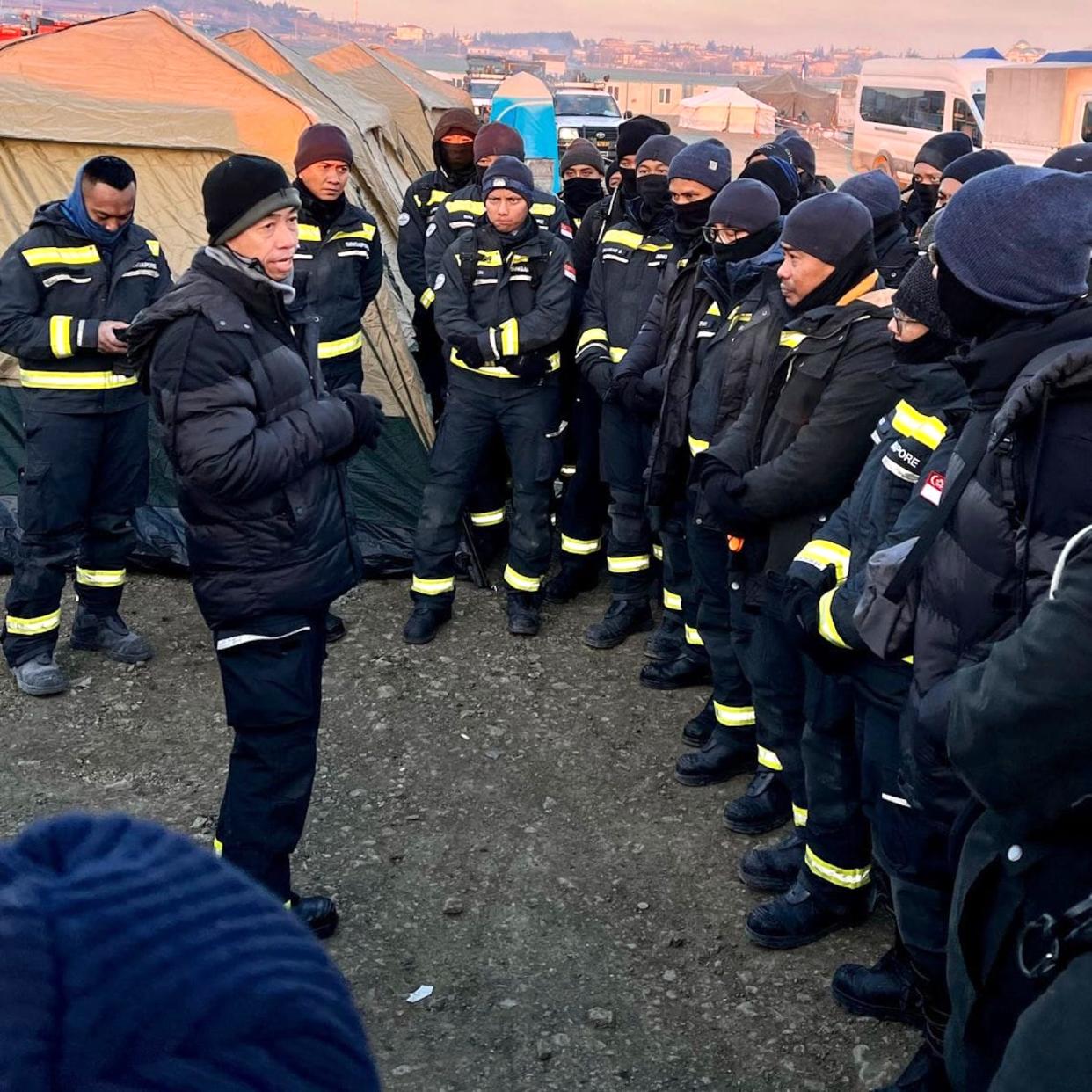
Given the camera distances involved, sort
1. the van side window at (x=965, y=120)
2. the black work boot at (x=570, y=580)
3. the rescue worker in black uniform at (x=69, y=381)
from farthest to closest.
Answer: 1. the van side window at (x=965, y=120)
2. the black work boot at (x=570, y=580)
3. the rescue worker in black uniform at (x=69, y=381)

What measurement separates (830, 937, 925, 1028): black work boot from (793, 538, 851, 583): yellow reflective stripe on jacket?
39.6 inches

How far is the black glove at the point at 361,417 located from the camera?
3525 millimetres

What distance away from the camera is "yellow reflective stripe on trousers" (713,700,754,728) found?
4.54 m

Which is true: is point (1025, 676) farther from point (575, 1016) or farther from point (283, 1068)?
point (575, 1016)

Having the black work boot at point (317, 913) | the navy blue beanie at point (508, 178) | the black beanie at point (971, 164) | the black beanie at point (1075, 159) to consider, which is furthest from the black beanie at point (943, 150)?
the black work boot at point (317, 913)

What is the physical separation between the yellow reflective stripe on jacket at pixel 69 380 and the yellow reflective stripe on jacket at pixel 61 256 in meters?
0.42

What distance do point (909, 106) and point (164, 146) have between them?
17107 mm

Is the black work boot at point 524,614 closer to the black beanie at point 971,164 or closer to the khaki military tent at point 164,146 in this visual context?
the khaki military tent at point 164,146

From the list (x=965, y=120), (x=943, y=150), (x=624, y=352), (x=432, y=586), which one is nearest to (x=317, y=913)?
(x=432, y=586)

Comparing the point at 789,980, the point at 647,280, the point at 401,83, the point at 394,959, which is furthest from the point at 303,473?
the point at 401,83

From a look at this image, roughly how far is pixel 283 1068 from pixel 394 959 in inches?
113

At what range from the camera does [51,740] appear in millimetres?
4812

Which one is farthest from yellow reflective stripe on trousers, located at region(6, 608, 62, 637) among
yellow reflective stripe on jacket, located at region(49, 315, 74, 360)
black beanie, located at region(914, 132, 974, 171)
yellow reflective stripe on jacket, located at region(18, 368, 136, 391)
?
black beanie, located at region(914, 132, 974, 171)

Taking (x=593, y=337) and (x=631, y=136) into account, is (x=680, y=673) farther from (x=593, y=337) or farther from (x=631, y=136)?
(x=631, y=136)
